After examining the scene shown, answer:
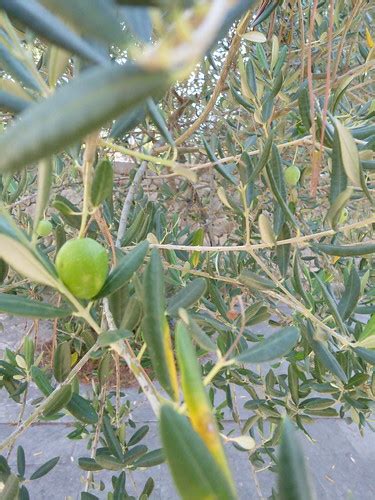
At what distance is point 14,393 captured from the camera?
979 millimetres

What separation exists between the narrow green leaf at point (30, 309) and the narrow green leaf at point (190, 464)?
0.24m

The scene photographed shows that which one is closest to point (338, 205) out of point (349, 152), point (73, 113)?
point (349, 152)

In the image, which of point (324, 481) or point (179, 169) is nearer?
point (179, 169)

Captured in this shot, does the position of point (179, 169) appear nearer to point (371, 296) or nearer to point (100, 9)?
point (100, 9)

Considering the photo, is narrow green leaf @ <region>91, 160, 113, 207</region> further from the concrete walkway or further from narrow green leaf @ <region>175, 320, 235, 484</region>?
the concrete walkway

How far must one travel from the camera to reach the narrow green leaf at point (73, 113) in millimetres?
146

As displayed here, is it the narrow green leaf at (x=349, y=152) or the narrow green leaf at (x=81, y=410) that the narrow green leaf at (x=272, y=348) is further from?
the narrow green leaf at (x=81, y=410)

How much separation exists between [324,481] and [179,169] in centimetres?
230

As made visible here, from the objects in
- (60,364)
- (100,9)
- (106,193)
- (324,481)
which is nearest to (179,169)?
(106,193)

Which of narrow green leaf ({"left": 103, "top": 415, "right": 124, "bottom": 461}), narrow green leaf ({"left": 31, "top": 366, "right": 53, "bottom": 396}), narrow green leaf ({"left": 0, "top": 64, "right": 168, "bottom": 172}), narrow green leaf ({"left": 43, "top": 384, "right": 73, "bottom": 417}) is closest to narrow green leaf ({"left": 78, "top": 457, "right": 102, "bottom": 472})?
narrow green leaf ({"left": 103, "top": 415, "right": 124, "bottom": 461})

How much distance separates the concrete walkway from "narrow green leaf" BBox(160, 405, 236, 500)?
176 cm

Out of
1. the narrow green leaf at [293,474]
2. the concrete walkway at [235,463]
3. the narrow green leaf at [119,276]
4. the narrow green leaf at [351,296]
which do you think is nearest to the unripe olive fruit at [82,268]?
the narrow green leaf at [119,276]

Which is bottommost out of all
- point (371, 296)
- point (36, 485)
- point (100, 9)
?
point (36, 485)

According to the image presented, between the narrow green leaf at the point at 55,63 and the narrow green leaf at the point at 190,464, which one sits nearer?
the narrow green leaf at the point at 190,464
